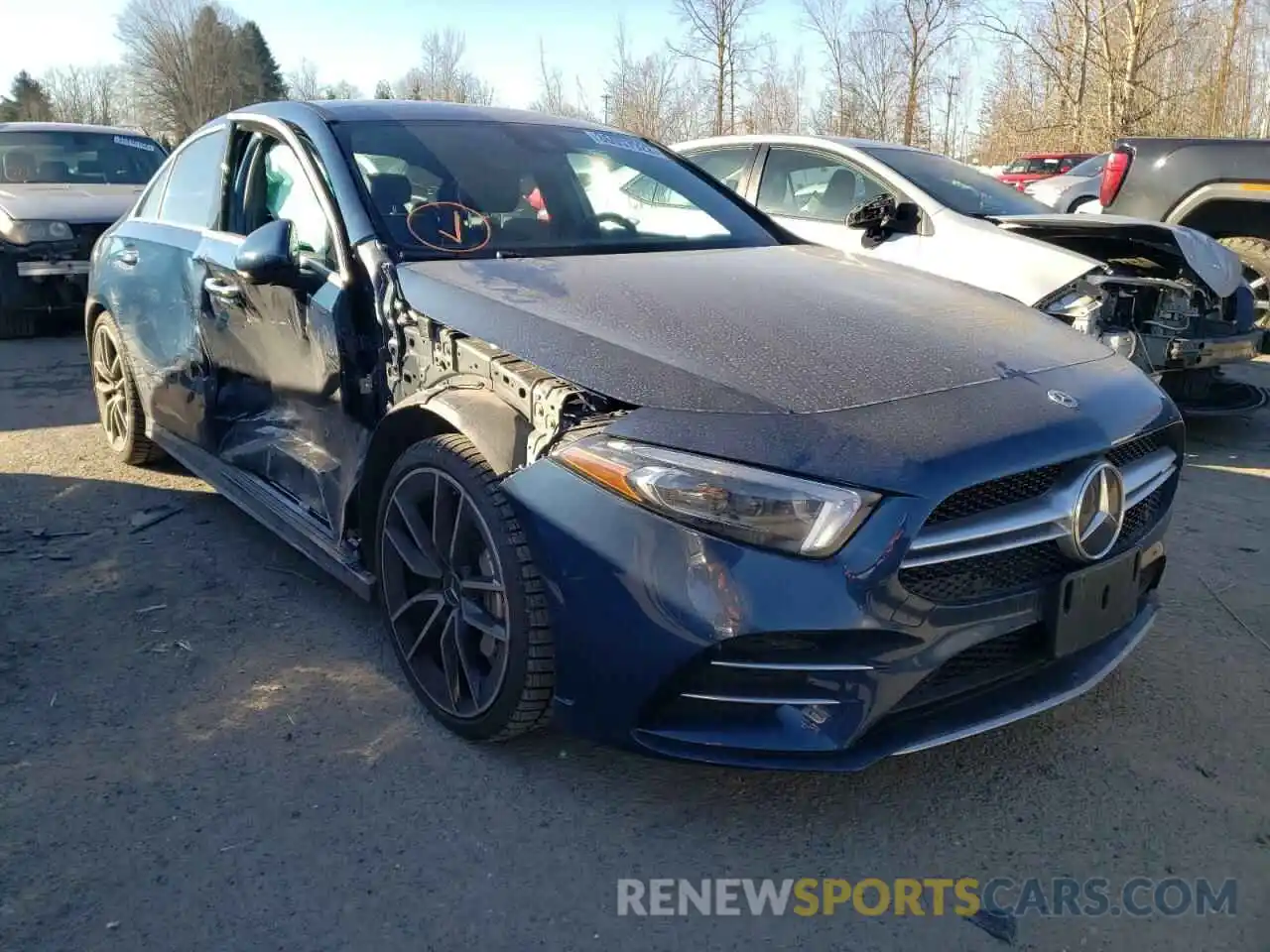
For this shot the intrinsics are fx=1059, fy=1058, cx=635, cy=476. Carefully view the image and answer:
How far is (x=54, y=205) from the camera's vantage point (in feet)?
28.0

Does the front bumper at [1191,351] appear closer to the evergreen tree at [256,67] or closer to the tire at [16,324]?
the tire at [16,324]

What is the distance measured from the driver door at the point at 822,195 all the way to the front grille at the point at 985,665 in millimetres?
3973

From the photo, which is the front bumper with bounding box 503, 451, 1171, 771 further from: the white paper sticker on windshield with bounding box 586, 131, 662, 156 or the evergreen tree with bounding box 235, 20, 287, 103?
the evergreen tree with bounding box 235, 20, 287, 103

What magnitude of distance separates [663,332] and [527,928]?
4.37 feet

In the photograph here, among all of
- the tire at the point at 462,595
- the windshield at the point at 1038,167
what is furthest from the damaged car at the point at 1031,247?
the windshield at the point at 1038,167

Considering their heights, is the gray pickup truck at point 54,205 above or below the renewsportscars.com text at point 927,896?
above

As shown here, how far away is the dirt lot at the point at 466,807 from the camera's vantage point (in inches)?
81.9

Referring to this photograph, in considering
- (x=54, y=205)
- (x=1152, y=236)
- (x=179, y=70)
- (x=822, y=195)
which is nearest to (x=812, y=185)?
(x=822, y=195)

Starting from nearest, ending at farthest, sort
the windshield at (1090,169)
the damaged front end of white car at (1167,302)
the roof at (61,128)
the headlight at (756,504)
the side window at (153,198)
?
the headlight at (756,504)
the side window at (153,198)
the damaged front end of white car at (1167,302)
the roof at (61,128)
the windshield at (1090,169)

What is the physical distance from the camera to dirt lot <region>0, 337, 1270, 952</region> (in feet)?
6.82

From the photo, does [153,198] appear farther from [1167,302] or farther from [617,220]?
[1167,302]

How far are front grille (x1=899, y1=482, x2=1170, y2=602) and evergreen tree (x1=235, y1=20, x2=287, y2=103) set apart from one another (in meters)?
55.7

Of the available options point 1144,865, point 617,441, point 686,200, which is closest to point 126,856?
point 617,441

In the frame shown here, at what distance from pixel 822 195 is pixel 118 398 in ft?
13.3
